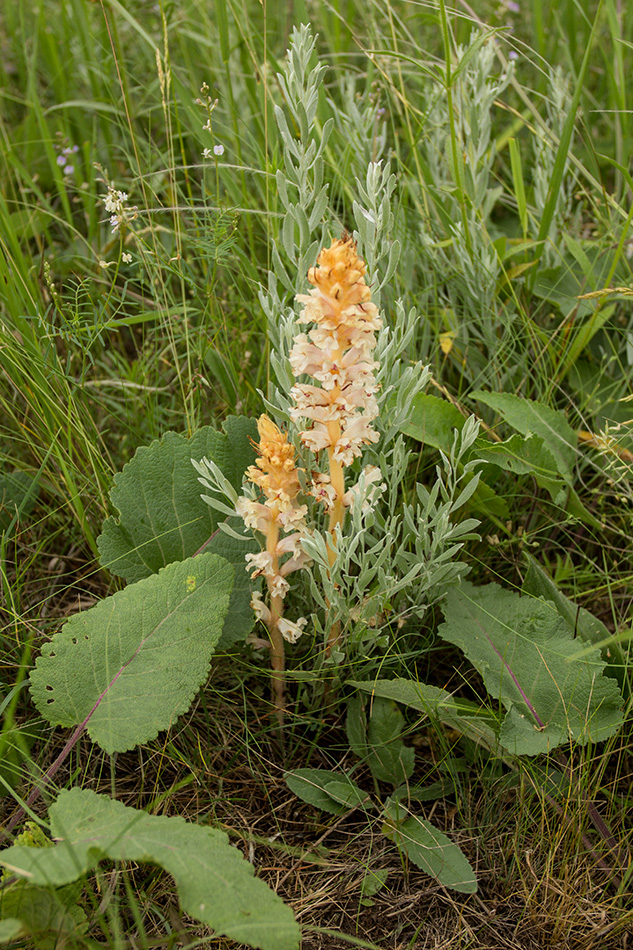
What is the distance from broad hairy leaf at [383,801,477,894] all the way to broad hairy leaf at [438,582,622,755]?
24 centimetres

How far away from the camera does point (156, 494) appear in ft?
6.32

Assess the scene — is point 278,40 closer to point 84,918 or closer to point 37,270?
point 37,270

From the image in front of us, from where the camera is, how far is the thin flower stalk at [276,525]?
1.59 meters

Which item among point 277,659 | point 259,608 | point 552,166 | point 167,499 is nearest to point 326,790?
point 277,659

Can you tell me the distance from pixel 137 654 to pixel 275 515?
441 millimetres

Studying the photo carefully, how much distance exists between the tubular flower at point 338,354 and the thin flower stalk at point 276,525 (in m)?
0.08

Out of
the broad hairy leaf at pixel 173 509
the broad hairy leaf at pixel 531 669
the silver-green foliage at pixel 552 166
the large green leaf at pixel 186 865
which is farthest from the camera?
the silver-green foliage at pixel 552 166

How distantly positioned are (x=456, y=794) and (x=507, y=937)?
29 centimetres

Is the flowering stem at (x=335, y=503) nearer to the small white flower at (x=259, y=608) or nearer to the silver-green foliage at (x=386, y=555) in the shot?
the silver-green foliage at (x=386, y=555)

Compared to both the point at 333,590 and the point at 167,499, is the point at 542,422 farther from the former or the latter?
the point at 167,499

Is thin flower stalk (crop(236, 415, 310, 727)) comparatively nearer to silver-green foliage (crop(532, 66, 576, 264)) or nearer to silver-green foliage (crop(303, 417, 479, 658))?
silver-green foliage (crop(303, 417, 479, 658))

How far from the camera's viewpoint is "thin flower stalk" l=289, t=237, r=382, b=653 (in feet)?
4.57

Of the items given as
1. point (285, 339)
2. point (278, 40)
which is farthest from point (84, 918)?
point (278, 40)

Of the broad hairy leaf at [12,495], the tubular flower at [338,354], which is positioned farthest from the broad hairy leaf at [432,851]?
the broad hairy leaf at [12,495]
